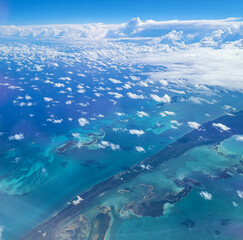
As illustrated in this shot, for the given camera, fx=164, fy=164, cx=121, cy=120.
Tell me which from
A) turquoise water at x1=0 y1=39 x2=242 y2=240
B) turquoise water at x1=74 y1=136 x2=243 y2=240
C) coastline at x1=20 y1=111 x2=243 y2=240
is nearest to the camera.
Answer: turquoise water at x1=74 y1=136 x2=243 y2=240

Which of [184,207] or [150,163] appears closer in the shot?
[184,207]

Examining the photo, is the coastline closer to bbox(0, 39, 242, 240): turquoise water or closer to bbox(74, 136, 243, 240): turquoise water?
bbox(0, 39, 242, 240): turquoise water

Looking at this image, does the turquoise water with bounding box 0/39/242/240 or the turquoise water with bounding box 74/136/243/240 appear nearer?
the turquoise water with bounding box 74/136/243/240

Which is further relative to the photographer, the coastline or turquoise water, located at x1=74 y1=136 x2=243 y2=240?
the coastline

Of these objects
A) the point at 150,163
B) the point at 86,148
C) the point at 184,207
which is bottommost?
the point at 150,163

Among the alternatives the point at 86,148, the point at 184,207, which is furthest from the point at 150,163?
the point at 86,148

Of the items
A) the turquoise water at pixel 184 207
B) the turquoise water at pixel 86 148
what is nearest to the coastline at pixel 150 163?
the turquoise water at pixel 86 148

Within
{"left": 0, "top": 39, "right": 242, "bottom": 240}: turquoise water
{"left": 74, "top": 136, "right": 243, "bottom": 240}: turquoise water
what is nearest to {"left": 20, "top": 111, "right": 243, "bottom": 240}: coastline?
{"left": 0, "top": 39, "right": 242, "bottom": 240}: turquoise water

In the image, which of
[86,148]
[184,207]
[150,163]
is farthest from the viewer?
[86,148]

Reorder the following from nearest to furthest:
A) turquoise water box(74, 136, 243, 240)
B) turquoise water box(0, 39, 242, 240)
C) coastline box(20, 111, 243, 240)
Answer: turquoise water box(74, 136, 243, 240) → coastline box(20, 111, 243, 240) → turquoise water box(0, 39, 242, 240)

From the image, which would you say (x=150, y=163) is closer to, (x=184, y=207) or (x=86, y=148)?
(x=184, y=207)

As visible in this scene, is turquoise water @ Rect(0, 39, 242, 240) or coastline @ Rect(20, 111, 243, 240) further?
turquoise water @ Rect(0, 39, 242, 240)

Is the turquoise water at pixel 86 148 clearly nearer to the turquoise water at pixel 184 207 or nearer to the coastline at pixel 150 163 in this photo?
the turquoise water at pixel 184 207
